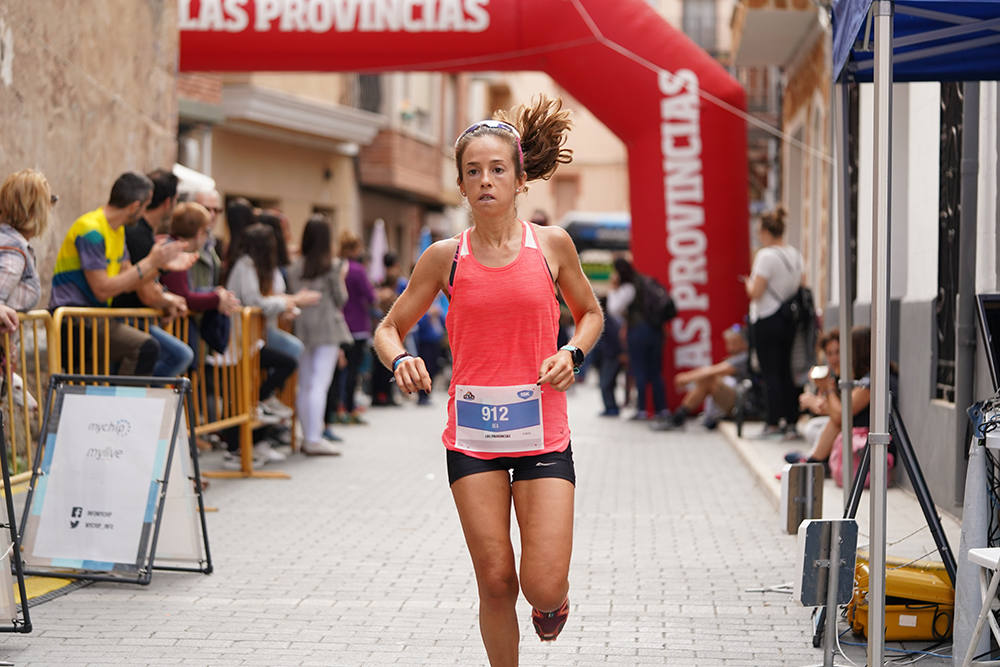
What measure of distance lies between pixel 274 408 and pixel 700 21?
39200mm

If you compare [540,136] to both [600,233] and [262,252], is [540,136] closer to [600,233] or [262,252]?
[262,252]

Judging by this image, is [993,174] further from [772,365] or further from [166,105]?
[166,105]

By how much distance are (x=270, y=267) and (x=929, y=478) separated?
17.1 ft

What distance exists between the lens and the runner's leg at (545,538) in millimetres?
4203

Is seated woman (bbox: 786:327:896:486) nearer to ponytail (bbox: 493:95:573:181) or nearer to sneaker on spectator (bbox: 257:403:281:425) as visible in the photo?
sneaker on spectator (bbox: 257:403:281:425)

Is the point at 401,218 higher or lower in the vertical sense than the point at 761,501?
higher

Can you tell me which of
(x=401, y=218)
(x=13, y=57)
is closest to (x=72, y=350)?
(x=13, y=57)

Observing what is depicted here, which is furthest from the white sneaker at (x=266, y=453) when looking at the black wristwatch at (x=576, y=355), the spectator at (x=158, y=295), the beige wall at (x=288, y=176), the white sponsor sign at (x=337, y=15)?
the beige wall at (x=288, y=176)

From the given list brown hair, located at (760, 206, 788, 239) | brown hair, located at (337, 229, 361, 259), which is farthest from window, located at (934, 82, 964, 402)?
brown hair, located at (337, 229, 361, 259)

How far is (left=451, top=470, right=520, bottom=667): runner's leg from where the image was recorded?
14.0 ft

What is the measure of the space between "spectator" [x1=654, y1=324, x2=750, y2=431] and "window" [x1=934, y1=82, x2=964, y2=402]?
19.4ft

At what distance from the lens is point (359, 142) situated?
1136 inches

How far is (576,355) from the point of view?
4324mm

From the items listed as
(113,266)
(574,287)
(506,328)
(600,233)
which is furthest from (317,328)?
(600,233)
